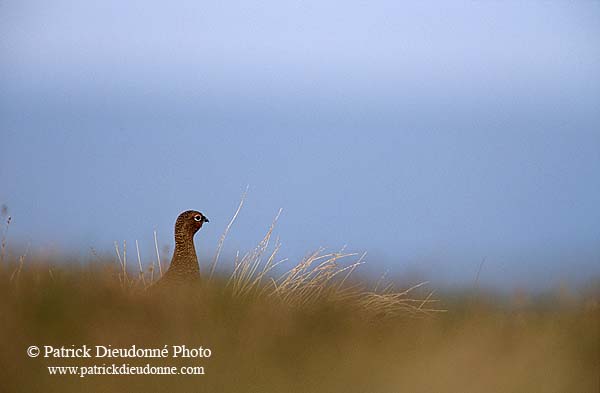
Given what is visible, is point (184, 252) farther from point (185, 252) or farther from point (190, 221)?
point (190, 221)

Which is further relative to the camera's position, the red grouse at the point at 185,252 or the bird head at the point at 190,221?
the bird head at the point at 190,221

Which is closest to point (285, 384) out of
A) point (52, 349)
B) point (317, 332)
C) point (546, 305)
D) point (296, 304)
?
point (317, 332)

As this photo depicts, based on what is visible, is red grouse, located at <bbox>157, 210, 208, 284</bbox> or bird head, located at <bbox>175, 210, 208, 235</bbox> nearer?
red grouse, located at <bbox>157, 210, 208, 284</bbox>

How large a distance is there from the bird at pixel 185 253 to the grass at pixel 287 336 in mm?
143

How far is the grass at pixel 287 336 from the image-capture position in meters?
4.93

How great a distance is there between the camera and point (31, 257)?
610 cm

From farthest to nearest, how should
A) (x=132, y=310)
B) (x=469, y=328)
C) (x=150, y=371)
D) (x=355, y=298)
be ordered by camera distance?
(x=355, y=298)
(x=469, y=328)
(x=132, y=310)
(x=150, y=371)

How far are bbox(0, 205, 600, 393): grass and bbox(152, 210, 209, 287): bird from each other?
0.47ft

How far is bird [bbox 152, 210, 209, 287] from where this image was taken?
5578 mm

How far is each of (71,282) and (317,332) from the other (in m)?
1.56

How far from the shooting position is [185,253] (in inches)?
223

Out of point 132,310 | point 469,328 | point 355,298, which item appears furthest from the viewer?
point 355,298

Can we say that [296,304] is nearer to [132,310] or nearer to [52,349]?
[132,310]

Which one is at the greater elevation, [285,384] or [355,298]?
[355,298]
